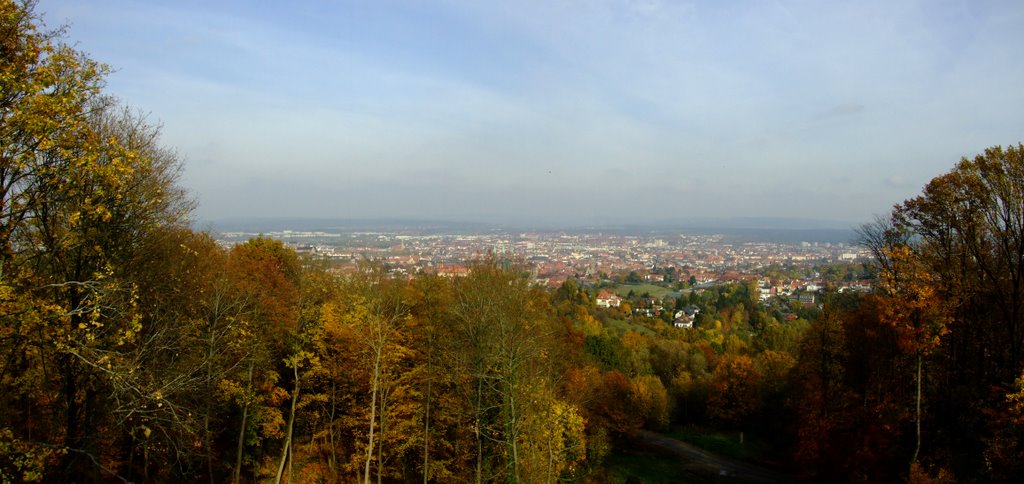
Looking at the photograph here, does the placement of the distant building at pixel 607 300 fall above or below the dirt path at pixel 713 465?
above

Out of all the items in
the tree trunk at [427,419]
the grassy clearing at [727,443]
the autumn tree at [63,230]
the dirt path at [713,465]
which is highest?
the autumn tree at [63,230]

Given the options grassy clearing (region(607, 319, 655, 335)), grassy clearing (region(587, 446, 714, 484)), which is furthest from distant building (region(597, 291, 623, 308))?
grassy clearing (region(587, 446, 714, 484))

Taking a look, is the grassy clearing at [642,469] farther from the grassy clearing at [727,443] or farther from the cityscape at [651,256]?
the cityscape at [651,256]

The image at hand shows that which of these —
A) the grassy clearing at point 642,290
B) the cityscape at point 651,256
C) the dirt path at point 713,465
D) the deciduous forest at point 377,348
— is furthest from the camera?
the grassy clearing at point 642,290

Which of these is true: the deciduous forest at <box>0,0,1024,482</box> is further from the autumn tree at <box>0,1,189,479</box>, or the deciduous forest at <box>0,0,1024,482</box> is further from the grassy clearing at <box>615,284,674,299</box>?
the grassy clearing at <box>615,284,674,299</box>

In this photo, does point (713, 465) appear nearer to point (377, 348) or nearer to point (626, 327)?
point (377, 348)

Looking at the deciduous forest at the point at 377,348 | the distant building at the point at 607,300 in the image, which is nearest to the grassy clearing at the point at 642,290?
the distant building at the point at 607,300

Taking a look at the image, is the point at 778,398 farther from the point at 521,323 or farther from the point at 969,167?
the point at 521,323

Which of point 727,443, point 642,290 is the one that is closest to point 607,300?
point 642,290
